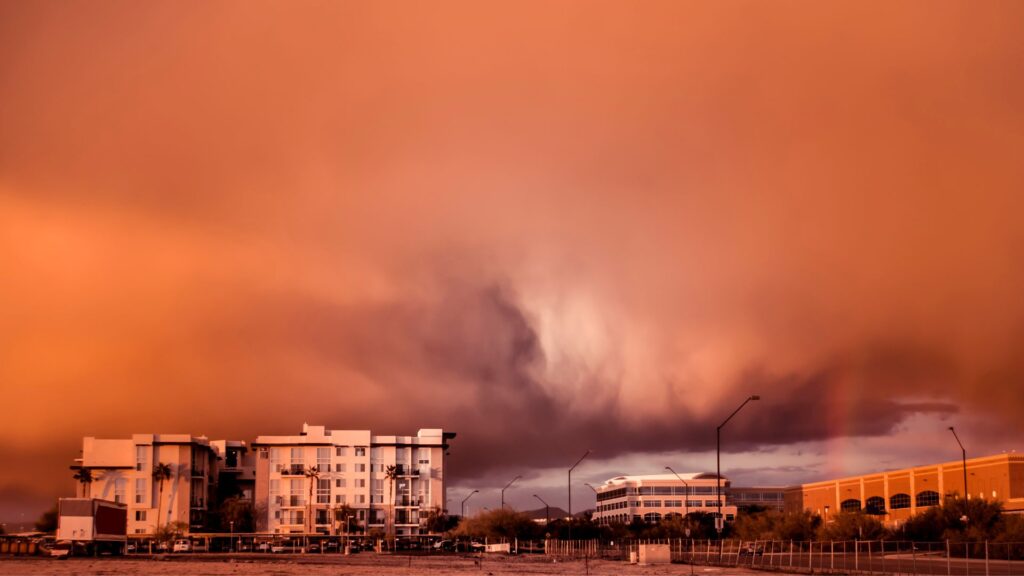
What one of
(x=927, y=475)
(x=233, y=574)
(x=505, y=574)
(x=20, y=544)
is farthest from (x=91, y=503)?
(x=927, y=475)

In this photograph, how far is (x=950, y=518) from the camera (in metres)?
140

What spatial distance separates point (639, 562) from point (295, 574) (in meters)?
42.5

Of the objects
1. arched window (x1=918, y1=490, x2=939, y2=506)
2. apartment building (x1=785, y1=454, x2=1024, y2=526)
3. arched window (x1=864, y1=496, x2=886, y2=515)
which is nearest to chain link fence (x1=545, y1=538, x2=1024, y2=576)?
apartment building (x1=785, y1=454, x2=1024, y2=526)

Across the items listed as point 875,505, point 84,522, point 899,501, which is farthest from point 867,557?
point 84,522

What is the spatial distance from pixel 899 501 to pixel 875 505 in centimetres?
928

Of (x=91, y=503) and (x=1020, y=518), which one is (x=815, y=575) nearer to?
(x=1020, y=518)

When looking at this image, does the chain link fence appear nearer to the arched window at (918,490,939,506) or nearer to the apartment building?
the apartment building

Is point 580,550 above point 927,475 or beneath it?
beneath

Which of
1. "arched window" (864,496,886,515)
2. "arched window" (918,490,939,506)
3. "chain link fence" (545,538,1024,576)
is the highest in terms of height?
"arched window" (918,490,939,506)

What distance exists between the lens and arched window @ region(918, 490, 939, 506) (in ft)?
567

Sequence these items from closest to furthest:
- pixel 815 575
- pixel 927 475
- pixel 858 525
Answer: pixel 815 575
pixel 858 525
pixel 927 475

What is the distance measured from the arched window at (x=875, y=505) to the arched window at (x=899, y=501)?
3.50 meters

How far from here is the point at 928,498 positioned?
175625mm

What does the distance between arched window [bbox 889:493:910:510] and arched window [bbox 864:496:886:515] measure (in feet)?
11.5
